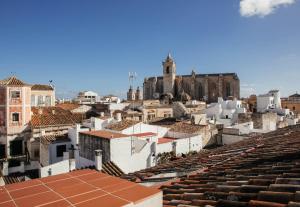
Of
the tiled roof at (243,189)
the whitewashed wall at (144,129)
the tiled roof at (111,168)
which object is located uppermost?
the tiled roof at (243,189)

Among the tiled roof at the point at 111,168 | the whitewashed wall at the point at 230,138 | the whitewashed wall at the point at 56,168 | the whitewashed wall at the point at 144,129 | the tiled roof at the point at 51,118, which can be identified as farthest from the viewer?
the tiled roof at the point at 51,118

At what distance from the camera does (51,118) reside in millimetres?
29828

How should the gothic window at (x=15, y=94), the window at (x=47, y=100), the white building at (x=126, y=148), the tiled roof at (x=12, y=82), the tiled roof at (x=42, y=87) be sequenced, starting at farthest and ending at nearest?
1. the window at (x=47, y=100)
2. the tiled roof at (x=42, y=87)
3. the gothic window at (x=15, y=94)
4. the tiled roof at (x=12, y=82)
5. the white building at (x=126, y=148)

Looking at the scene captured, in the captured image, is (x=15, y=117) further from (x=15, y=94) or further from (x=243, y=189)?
(x=243, y=189)

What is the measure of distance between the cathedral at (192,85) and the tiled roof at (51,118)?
35466 millimetres

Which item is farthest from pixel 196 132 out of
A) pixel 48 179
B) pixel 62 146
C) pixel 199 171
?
pixel 48 179

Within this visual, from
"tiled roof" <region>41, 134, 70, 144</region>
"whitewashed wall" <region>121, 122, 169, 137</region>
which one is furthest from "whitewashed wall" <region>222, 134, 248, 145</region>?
"tiled roof" <region>41, 134, 70, 144</region>

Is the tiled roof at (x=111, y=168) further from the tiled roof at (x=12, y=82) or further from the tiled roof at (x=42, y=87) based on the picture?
the tiled roof at (x=42, y=87)

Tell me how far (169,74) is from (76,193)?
2891 inches

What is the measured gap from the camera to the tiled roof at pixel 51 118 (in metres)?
28.8

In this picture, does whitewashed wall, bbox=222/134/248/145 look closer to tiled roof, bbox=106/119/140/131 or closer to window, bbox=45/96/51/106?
tiled roof, bbox=106/119/140/131

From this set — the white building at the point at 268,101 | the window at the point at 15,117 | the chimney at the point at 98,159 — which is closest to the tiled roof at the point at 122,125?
the chimney at the point at 98,159

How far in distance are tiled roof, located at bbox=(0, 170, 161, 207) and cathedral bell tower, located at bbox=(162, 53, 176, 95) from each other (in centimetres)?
7198

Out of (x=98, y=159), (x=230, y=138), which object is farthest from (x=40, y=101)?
(x=98, y=159)
